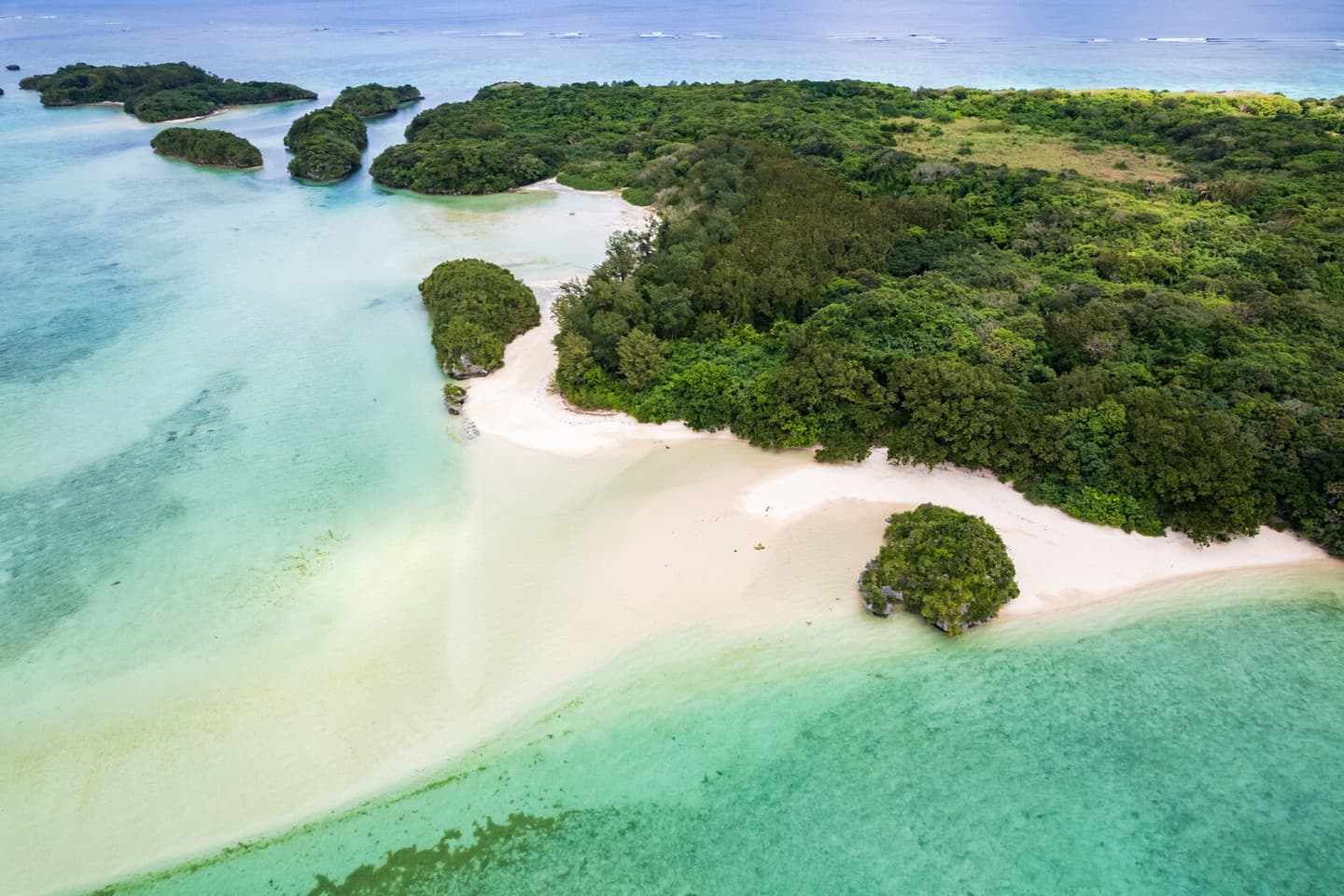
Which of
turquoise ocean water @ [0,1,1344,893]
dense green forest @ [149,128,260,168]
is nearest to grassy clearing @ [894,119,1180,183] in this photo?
turquoise ocean water @ [0,1,1344,893]

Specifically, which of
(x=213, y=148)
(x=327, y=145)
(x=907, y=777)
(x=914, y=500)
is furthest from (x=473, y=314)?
(x=213, y=148)

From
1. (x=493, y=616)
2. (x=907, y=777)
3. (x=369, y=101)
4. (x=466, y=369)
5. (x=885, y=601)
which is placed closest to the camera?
(x=907, y=777)

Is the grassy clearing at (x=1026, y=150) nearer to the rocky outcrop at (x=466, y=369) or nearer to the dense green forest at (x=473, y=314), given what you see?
the dense green forest at (x=473, y=314)

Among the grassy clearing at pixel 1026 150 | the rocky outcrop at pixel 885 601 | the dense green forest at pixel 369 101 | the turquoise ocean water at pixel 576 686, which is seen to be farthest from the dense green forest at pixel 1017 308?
the dense green forest at pixel 369 101

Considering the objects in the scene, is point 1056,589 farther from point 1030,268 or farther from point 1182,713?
point 1030,268

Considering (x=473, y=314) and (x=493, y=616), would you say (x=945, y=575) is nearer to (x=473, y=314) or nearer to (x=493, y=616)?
(x=493, y=616)
